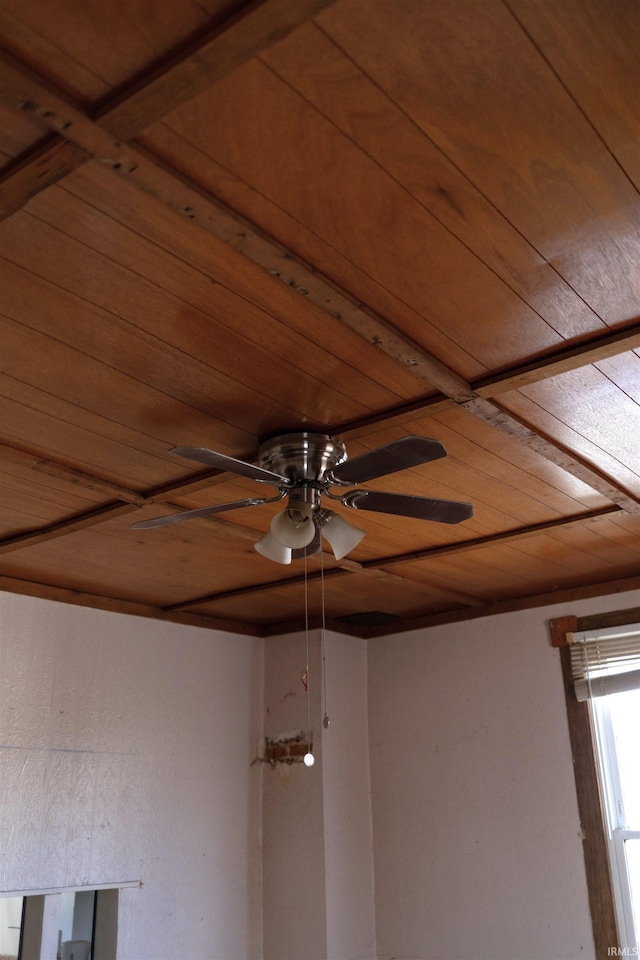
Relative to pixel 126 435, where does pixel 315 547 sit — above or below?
below

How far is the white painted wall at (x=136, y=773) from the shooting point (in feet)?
12.1

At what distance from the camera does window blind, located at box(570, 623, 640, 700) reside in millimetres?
3918

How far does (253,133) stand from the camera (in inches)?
55.9

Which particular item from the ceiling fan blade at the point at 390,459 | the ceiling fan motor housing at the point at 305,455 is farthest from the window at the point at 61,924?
the ceiling fan blade at the point at 390,459

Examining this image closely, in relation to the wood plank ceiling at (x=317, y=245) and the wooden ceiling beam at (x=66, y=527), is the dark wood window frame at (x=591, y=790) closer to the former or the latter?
the wood plank ceiling at (x=317, y=245)

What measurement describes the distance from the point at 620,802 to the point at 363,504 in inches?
92.4

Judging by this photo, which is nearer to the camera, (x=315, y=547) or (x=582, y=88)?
(x=582, y=88)

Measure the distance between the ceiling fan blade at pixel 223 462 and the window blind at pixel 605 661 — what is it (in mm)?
2295

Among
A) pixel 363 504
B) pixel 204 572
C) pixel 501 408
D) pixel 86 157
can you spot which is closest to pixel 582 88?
pixel 86 157

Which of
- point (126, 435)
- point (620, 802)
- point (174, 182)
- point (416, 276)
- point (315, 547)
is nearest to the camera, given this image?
point (174, 182)

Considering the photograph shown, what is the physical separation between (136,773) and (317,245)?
3.15m

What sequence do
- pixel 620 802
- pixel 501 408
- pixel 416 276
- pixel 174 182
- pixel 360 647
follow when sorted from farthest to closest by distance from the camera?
pixel 360 647
pixel 620 802
pixel 501 408
pixel 416 276
pixel 174 182

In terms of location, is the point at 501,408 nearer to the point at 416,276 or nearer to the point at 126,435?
the point at 416,276

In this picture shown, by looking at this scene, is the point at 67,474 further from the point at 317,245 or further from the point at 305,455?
the point at 317,245
